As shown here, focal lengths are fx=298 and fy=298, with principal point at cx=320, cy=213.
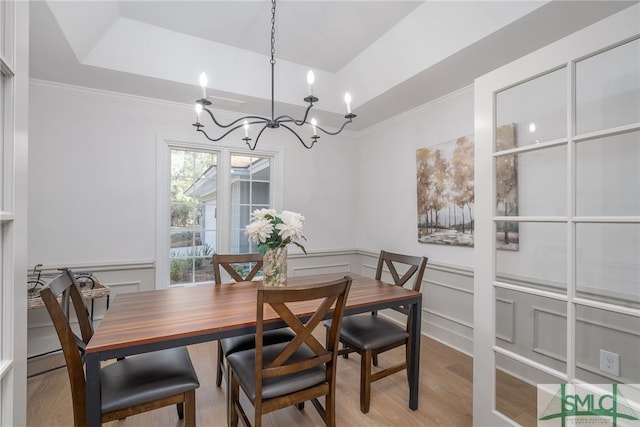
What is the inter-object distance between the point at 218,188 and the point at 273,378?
2415 mm

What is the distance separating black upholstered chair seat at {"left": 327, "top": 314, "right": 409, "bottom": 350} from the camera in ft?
6.33

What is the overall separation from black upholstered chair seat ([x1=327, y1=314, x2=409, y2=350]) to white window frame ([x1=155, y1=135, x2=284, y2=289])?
1834mm

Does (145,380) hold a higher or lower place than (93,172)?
lower

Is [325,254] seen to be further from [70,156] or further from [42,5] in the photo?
[42,5]

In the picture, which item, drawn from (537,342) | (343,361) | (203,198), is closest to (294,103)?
(203,198)

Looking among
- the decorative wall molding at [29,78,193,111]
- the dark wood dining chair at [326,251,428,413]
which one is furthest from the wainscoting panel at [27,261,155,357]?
the dark wood dining chair at [326,251,428,413]

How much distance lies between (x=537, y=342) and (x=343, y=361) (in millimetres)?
1549

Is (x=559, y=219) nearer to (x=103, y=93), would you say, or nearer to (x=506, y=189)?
(x=506, y=189)

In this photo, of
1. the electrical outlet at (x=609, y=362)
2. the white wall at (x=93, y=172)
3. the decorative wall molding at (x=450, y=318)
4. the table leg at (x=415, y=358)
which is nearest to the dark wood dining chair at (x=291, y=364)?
the table leg at (x=415, y=358)

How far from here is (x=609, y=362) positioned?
4.16 feet

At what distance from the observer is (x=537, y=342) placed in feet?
4.82

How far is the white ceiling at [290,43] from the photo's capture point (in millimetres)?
1892

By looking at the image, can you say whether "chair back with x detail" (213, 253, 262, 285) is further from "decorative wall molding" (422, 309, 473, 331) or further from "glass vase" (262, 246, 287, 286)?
"decorative wall molding" (422, 309, 473, 331)

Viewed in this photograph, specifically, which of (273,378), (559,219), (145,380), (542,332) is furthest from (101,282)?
(559,219)
